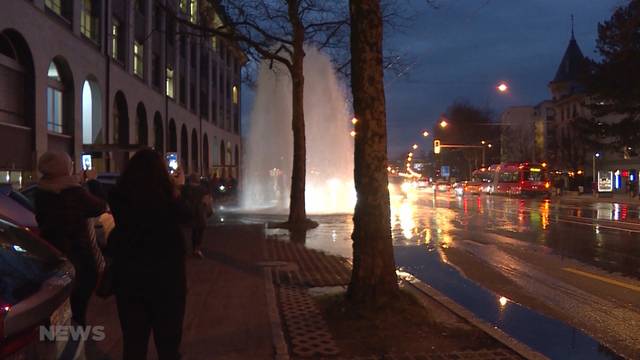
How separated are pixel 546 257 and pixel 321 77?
685 inches

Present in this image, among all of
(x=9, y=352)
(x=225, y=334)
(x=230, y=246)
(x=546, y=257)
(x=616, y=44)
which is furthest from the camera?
(x=616, y=44)

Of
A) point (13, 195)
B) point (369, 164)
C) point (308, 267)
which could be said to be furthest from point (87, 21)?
point (369, 164)

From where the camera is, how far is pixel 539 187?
50.0 metres

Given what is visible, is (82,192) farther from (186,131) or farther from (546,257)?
(186,131)

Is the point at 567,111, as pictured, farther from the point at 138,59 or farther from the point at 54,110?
the point at 54,110

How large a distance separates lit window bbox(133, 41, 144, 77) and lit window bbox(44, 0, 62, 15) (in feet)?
35.4

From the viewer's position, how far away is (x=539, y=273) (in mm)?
10586

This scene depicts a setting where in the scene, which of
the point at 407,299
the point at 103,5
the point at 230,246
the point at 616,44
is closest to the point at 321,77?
the point at 103,5

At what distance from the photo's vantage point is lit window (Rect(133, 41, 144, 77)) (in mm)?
37250

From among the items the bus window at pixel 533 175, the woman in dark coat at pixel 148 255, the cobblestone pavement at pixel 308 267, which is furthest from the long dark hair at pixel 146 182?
→ the bus window at pixel 533 175

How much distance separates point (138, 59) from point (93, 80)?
28.8 ft

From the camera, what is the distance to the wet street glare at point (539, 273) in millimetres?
6719

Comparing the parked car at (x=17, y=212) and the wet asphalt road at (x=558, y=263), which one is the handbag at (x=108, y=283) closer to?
→ the parked car at (x=17, y=212)

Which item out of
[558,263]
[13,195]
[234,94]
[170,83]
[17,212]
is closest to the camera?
[17,212]
